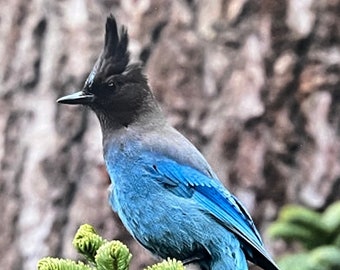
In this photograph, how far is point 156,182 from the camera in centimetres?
340

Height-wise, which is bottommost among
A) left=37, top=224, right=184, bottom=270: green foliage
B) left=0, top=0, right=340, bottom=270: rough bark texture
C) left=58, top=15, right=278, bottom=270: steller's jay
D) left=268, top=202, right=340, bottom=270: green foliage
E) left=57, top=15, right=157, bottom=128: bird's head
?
left=37, top=224, right=184, bottom=270: green foliage

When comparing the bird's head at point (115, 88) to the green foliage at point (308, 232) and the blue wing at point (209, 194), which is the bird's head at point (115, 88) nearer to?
the blue wing at point (209, 194)

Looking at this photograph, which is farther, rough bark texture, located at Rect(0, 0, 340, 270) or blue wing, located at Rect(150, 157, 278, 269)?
rough bark texture, located at Rect(0, 0, 340, 270)

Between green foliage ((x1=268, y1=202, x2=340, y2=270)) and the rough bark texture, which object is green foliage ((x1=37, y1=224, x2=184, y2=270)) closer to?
green foliage ((x1=268, y1=202, x2=340, y2=270))

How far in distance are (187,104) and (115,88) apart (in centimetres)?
270

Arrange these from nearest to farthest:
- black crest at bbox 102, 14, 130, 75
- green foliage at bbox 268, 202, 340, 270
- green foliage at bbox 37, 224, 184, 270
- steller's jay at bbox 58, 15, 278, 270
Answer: green foliage at bbox 37, 224, 184, 270 → steller's jay at bbox 58, 15, 278, 270 → black crest at bbox 102, 14, 130, 75 → green foliage at bbox 268, 202, 340, 270

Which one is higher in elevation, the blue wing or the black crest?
the black crest

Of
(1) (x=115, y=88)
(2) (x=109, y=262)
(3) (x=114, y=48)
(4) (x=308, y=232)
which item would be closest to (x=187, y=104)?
(4) (x=308, y=232)

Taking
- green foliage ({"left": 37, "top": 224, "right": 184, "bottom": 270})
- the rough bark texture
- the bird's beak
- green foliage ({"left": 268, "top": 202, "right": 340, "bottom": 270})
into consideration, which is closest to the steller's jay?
the bird's beak

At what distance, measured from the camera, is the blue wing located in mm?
3314

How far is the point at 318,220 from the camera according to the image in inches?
187

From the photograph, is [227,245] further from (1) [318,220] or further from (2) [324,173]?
(2) [324,173]

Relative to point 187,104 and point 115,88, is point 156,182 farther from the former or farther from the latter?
point 187,104

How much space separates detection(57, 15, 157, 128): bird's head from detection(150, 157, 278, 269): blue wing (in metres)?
0.24
